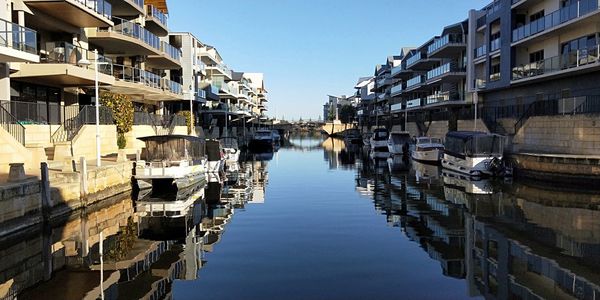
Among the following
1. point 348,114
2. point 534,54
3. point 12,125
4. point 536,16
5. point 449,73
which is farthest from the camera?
point 348,114

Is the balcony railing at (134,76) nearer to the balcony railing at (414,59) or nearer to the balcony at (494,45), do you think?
the balcony at (494,45)

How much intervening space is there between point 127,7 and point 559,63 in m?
31.6

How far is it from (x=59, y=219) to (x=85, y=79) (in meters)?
13.5

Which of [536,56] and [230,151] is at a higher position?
[536,56]

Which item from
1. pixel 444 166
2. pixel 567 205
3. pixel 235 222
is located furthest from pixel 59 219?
pixel 444 166

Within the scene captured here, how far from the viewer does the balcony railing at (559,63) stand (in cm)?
3119

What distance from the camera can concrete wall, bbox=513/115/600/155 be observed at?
27.4 meters

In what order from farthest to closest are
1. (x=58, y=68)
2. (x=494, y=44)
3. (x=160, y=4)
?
(x=160, y=4) → (x=494, y=44) → (x=58, y=68)

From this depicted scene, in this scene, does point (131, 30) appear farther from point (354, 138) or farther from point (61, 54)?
point (354, 138)

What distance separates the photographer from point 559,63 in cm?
3491

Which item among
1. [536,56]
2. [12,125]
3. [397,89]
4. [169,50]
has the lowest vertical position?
[12,125]

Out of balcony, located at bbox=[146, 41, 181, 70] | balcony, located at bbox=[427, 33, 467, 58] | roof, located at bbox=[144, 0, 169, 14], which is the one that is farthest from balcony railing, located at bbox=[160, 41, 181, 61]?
balcony, located at bbox=[427, 33, 467, 58]

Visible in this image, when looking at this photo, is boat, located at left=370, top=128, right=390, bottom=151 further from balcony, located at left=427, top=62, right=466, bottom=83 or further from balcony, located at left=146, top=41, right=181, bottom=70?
balcony, located at left=146, top=41, right=181, bottom=70

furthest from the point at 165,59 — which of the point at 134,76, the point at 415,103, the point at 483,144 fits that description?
the point at 415,103
